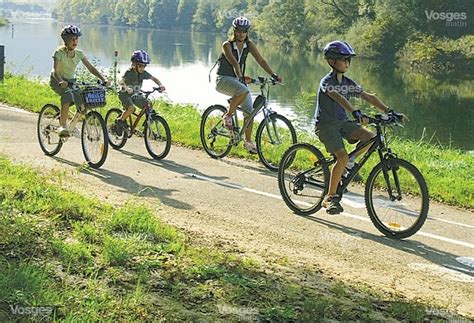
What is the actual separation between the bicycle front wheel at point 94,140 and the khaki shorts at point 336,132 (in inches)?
132

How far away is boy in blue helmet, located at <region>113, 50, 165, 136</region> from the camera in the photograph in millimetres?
10188

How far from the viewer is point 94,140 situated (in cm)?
928

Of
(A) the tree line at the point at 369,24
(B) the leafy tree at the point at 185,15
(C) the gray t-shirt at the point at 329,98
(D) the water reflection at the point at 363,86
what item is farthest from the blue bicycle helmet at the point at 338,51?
(B) the leafy tree at the point at 185,15

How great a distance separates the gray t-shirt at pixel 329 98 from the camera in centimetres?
695

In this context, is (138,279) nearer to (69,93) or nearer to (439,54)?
(69,93)

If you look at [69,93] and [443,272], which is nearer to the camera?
[443,272]

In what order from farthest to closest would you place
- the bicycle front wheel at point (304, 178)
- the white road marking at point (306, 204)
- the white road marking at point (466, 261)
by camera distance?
the bicycle front wheel at point (304, 178) → the white road marking at point (306, 204) → the white road marking at point (466, 261)

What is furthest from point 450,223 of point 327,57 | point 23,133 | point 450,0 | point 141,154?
point 450,0

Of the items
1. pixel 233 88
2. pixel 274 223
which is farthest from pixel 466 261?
pixel 233 88

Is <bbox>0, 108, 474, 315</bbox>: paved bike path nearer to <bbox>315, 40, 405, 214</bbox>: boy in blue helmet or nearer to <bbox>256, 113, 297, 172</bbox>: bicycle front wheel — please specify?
<bbox>256, 113, 297, 172</bbox>: bicycle front wheel

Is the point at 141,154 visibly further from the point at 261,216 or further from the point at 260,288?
the point at 260,288

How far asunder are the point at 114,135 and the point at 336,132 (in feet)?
15.1

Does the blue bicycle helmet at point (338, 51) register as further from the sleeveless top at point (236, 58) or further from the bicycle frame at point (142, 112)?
the bicycle frame at point (142, 112)

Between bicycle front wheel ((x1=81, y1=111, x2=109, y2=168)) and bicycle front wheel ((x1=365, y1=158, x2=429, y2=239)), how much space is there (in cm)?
390
